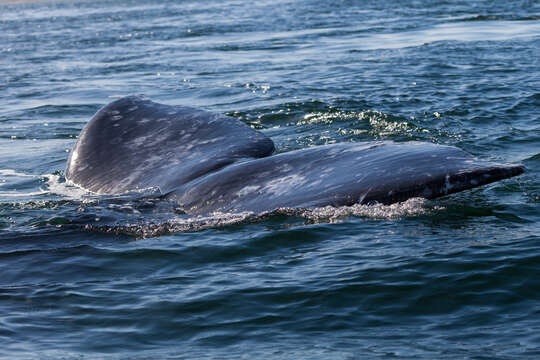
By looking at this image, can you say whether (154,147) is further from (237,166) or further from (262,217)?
(262,217)

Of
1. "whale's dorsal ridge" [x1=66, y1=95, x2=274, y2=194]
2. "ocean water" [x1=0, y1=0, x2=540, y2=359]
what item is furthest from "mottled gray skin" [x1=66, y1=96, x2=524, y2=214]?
"ocean water" [x1=0, y1=0, x2=540, y2=359]

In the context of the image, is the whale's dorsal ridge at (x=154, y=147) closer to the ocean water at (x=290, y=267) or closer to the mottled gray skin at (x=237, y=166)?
the mottled gray skin at (x=237, y=166)

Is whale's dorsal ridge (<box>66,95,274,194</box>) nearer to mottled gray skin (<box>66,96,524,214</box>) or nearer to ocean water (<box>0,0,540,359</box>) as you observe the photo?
mottled gray skin (<box>66,96,524,214</box>)

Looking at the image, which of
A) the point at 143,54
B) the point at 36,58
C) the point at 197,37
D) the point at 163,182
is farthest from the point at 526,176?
the point at 197,37

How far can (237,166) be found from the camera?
20.9 feet

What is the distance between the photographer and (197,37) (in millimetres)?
29031

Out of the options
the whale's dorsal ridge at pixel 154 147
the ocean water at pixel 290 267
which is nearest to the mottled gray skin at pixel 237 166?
the whale's dorsal ridge at pixel 154 147

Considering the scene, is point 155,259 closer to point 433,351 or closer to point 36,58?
point 433,351

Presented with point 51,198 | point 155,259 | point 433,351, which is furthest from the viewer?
point 51,198

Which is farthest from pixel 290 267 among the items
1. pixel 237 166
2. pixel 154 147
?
pixel 154 147

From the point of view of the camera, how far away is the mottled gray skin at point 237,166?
5469 mm

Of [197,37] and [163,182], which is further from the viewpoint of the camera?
[197,37]

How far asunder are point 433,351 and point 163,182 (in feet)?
10.2

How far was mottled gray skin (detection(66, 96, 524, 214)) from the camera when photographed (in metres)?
5.47
